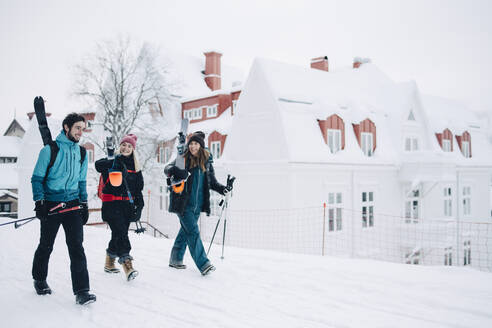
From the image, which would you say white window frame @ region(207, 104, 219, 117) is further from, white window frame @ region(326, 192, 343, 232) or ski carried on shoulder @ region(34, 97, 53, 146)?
ski carried on shoulder @ region(34, 97, 53, 146)

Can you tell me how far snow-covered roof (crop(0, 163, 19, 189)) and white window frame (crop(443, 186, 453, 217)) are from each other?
29980 millimetres

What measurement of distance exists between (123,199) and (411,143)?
18173mm

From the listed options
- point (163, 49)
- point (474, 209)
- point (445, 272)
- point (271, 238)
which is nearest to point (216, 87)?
point (163, 49)

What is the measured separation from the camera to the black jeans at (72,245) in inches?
165

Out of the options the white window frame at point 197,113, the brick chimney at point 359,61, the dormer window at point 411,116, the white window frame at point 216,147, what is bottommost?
the white window frame at point 216,147

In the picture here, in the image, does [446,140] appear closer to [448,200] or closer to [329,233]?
[448,200]

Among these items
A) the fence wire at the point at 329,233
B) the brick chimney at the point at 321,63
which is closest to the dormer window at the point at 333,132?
the fence wire at the point at 329,233

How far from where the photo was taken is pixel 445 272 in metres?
5.59

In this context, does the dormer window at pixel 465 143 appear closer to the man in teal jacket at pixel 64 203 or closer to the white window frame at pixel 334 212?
the white window frame at pixel 334 212

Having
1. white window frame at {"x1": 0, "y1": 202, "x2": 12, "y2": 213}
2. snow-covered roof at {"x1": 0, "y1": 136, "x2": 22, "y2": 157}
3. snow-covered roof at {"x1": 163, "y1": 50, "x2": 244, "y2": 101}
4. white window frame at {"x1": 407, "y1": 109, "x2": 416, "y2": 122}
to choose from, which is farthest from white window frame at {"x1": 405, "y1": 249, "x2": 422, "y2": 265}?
snow-covered roof at {"x1": 0, "y1": 136, "x2": 22, "y2": 157}

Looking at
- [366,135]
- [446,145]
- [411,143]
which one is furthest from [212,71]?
[446,145]

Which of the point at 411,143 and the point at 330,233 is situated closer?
the point at 330,233

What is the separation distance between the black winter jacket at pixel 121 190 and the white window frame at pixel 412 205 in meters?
16.8

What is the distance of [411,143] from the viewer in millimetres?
20078
